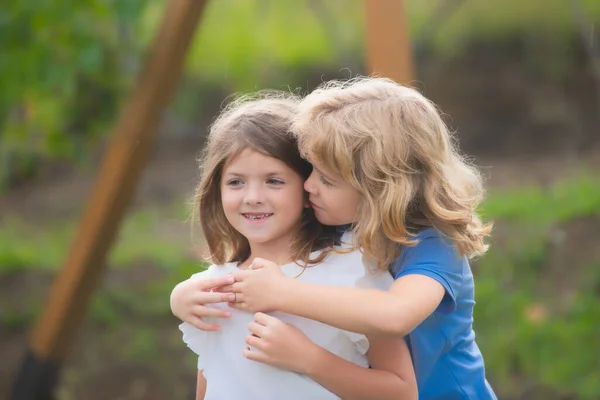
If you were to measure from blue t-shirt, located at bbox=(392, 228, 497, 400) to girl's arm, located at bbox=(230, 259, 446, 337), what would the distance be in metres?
0.05

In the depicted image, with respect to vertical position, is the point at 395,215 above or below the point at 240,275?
above

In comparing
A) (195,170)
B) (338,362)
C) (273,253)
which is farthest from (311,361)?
(195,170)

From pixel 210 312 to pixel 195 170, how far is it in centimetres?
527

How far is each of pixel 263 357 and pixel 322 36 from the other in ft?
18.0

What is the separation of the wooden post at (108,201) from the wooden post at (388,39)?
0.90 meters

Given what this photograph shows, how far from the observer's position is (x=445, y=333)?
6.31ft

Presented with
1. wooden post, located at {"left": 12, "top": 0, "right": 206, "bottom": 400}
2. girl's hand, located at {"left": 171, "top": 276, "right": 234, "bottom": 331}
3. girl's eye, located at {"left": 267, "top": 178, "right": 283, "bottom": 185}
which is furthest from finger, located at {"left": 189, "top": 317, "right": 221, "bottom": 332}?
wooden post, located at {"left": 12, "top": 0, "right": 206, "bottom": 400}

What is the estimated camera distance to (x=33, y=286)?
566 cm

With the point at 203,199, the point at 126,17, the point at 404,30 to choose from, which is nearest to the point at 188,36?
the point at 126,17

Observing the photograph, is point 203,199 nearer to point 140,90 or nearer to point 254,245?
point 254,245

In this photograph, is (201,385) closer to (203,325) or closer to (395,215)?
(203,325)

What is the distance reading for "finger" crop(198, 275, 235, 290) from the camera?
1.85 meters

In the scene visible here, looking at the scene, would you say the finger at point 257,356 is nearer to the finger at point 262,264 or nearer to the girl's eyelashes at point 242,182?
the finger at point 262,264

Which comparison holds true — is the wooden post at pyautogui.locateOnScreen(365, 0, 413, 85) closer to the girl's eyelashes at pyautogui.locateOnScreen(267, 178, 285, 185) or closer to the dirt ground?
the girl's eyelashes at pyautogui.locateOnScreen(267, 178, 285, 185)
